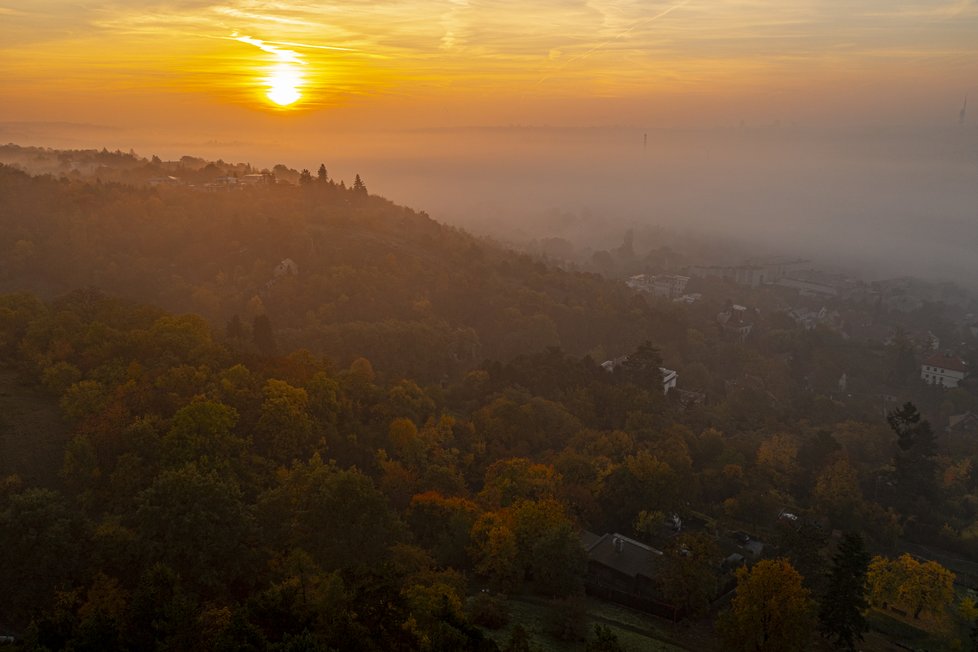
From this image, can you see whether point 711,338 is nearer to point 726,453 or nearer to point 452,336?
point 452,336

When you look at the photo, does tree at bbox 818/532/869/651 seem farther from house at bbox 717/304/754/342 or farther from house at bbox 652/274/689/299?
house at bbox 652/274/689/299

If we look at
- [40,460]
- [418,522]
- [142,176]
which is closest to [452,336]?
[418,522]

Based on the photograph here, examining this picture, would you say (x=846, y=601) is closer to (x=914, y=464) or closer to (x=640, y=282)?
(x=914, y=464)

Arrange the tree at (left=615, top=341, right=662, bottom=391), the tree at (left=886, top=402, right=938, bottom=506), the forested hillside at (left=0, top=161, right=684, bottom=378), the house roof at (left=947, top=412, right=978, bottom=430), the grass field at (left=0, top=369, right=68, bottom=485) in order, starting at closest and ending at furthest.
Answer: the grass field at (left=0, top=369, right=68, bottom=485), the tree at (left=886, top=402, right=938, bottom=506), the tree at (left=615, top=341, right=662, bottom=391), the forested hillside at (left=0, top=161, right=684, bottom=378), the house roof at (left=947, top=412, right=978, bottom=430)

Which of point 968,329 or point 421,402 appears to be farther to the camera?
point 968,329

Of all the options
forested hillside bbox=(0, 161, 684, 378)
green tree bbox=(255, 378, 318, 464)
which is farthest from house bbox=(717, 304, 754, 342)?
green tree bbox=(255, 378, 318, 464)

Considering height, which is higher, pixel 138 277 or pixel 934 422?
pixel 138 277
